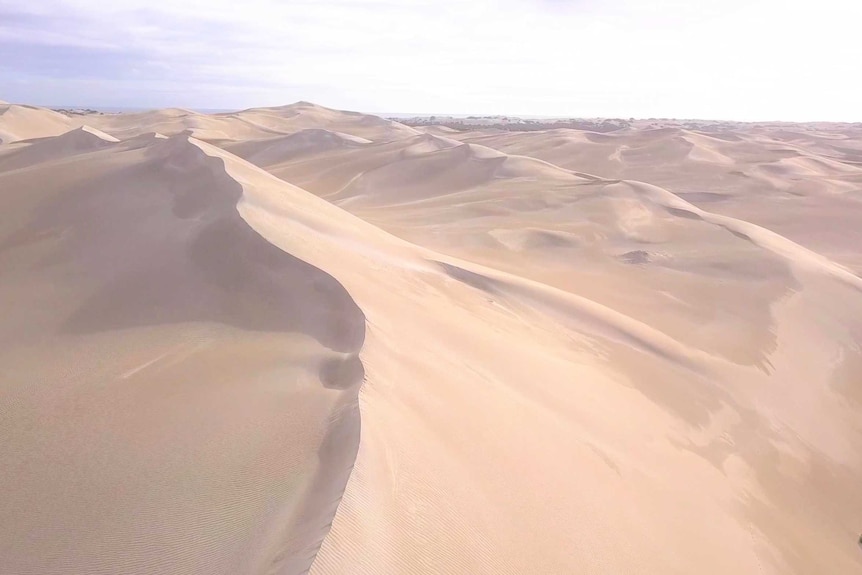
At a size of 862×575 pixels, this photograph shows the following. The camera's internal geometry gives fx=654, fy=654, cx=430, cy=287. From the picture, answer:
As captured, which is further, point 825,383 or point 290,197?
point 290,197

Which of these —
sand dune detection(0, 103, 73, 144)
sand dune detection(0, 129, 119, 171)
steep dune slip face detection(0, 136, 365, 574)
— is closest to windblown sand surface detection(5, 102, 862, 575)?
steep dune slip face detection(0, 136, 365, 574)

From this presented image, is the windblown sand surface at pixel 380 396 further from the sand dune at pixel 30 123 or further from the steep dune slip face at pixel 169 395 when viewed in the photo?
the sand dune at pixel 30 123

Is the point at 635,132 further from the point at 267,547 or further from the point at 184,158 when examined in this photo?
the point at 267,547

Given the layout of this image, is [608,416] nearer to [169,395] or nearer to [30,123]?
[169,395]

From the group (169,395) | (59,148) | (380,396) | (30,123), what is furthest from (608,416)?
(30,123)

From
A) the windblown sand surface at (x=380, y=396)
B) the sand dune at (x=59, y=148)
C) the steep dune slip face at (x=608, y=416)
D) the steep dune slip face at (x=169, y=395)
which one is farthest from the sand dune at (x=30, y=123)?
the steep dune slip face at (x=608, y=416)

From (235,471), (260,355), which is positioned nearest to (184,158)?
(260,355)
